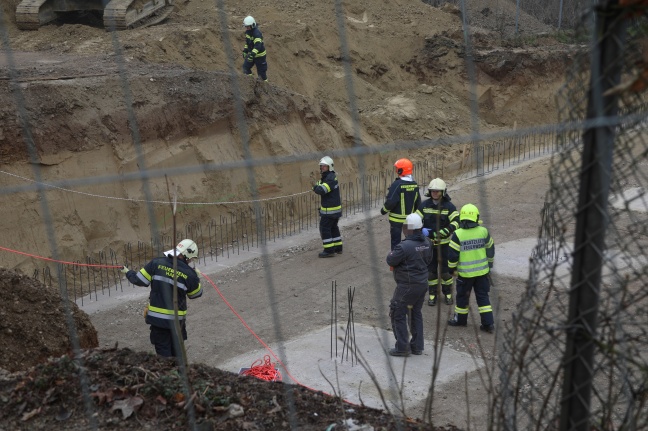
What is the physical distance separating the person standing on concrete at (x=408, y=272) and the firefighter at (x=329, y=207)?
373 cm

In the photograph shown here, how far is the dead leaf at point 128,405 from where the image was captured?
4578 millimetres

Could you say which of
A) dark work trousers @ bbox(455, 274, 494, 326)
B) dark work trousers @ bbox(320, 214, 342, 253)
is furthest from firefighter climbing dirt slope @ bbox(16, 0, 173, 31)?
dark work trousers @ bbox(455, 274, 494, 326)

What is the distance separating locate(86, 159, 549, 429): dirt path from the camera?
8602 millimetres

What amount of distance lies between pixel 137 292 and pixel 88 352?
18.4 feet

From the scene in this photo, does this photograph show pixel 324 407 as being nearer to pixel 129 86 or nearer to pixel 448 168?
pixel 129 86

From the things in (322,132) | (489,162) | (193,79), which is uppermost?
(193,79)

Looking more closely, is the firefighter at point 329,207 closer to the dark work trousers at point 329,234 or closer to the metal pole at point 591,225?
the dark work trousers at point 329,234

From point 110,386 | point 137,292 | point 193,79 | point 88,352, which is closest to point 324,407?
point 110,386

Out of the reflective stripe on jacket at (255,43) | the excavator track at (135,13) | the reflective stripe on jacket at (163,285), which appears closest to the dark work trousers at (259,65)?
the reflective stripe on jacket at (255,43)

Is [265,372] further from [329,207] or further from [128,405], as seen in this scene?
[329,207]

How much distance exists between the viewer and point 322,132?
16000 millimetres

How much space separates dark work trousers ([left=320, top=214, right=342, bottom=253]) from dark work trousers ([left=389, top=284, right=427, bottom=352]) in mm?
3789

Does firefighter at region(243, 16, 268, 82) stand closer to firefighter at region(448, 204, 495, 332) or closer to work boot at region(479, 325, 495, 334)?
firefighter at region(448, 204, 495, 332)

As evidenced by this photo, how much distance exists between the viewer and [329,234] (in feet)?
39.6
